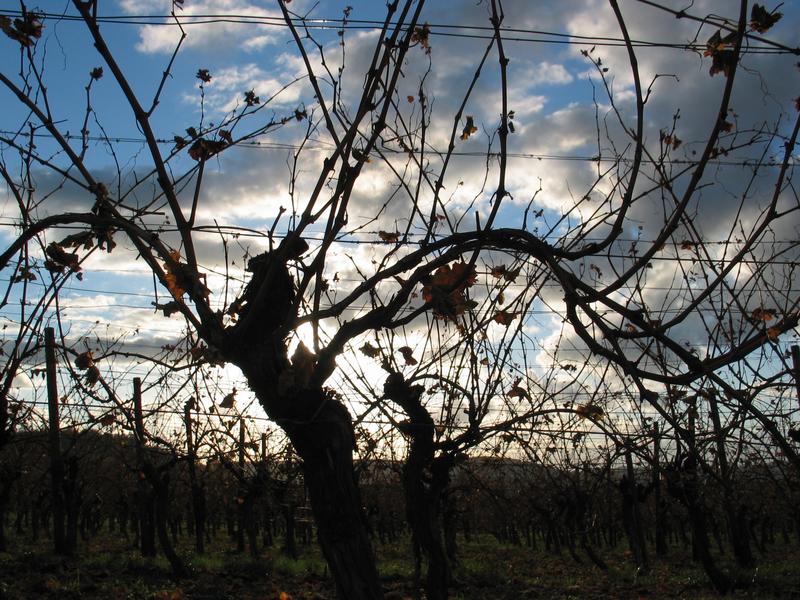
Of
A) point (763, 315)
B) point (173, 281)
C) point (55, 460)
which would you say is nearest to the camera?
point (173, 281)

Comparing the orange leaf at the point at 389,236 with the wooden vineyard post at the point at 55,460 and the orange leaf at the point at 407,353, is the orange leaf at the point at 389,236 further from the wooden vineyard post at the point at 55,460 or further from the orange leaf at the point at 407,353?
the wooden vineyard post at the point at 55,460

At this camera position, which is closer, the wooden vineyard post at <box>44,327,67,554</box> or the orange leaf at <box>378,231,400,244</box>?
the orange leaf at <box>378,231,400,244</box>

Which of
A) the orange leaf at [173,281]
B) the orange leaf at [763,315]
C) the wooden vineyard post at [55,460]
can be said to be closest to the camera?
the orange leaf at [173,281]

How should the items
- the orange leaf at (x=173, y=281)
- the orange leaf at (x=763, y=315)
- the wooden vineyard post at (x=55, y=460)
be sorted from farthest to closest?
1. the wooden vineyard post at (x=55, y=460)
2. the orange leaf at (x=763, y=315)
3. the orange leaf at (x=173, y=281)

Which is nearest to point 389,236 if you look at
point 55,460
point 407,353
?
point 407,353

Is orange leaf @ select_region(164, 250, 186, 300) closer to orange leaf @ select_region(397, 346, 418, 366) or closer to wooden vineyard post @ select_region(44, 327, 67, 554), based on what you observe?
orange leaf @ select_region(397, 346, 418, 366)

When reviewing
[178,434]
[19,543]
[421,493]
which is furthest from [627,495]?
[19,543]

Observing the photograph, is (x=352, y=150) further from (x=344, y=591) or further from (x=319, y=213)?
(x=344, y=591)

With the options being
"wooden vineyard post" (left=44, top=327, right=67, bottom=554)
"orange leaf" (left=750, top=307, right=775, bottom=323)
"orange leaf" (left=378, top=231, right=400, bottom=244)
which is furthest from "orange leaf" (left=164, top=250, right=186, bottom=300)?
"wooden vineyard post" (left=44, top=327, right=67, bottom=554)

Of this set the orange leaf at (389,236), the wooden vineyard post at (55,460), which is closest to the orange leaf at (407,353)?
the orange leaf at (389,236)

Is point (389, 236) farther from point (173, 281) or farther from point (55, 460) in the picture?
point (55, 460)

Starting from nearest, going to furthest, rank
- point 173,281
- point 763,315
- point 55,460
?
1. point 173,281
2. point 763,315
3. point 55,460

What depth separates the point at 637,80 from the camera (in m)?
1.66

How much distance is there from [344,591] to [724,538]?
102 feet
